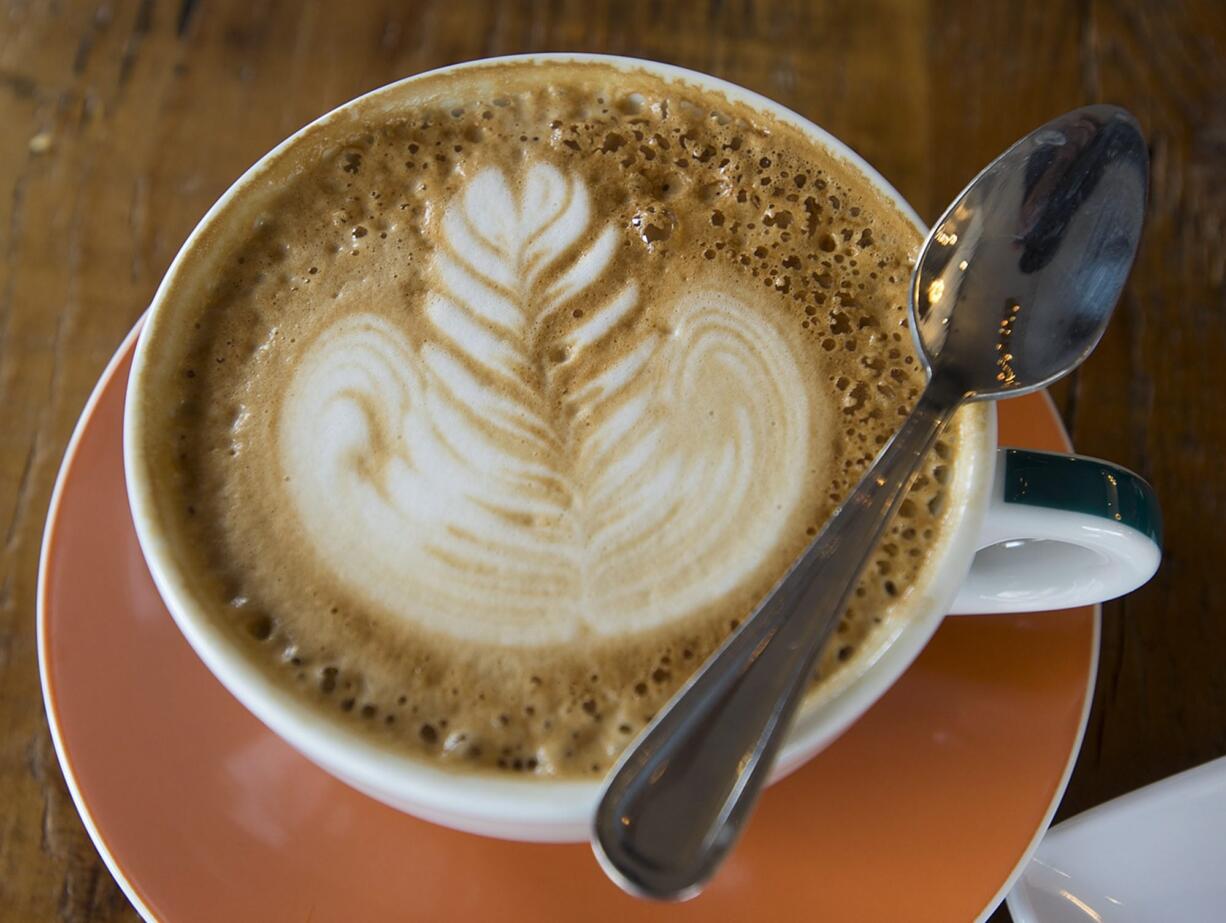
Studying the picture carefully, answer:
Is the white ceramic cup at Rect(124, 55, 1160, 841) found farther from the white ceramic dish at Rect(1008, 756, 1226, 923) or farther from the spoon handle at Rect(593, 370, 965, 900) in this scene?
the white ceramic dish at Rect(1008, 756, 1226, 923)

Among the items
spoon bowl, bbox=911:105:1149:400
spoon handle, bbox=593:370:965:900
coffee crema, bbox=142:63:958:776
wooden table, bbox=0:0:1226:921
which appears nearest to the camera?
spoon handle, bbox=593:370:965:900

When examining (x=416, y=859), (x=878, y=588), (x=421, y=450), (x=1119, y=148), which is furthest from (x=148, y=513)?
(x=1119, y=148)

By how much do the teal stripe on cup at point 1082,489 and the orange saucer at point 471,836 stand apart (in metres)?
0.21

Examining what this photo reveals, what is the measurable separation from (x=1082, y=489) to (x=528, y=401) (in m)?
0.45

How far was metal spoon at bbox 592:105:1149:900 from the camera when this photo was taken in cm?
64

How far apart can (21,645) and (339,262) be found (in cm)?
59

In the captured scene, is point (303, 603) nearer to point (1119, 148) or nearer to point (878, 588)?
point (878, 588)

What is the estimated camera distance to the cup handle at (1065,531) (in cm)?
82

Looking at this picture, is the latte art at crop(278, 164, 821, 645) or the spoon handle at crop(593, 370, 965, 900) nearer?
the spoon handle at crop(593, 370, 965, 900)

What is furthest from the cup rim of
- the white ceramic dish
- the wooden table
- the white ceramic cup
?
the wooden table

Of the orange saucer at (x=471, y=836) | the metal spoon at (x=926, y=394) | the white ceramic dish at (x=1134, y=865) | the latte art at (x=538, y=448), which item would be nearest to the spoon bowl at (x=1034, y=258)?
the metal spoon at (x=926, y=394)

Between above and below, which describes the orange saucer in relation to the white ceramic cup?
below

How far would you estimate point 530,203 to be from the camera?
97 centimetres

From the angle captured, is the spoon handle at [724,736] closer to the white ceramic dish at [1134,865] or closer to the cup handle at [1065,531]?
the cup handle at [1065,531]
